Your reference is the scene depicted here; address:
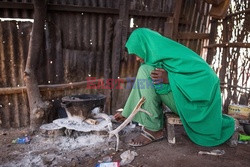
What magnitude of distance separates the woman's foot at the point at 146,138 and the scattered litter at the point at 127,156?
0.23 m

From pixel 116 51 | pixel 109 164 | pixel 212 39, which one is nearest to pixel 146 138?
pixel 109 164

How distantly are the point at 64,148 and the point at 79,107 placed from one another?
1.90 feet

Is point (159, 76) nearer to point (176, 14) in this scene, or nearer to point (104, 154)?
point (104, 154)

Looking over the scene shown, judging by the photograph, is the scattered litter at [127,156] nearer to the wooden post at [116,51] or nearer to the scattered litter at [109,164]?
the scattered litter at [109,164]

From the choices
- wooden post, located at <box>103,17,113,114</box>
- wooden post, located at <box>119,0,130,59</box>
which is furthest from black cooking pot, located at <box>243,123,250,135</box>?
wooden post, located at <box>119,0,130,59</box>

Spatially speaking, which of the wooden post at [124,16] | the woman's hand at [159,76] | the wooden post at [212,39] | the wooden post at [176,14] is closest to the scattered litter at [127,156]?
the woman's hand at [159,76]

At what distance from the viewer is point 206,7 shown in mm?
5449

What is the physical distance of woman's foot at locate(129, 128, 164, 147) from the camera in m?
3.12

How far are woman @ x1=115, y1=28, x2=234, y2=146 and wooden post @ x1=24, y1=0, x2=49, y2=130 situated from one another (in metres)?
1.35

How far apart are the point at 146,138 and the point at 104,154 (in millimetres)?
611

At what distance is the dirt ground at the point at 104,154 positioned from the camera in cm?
273

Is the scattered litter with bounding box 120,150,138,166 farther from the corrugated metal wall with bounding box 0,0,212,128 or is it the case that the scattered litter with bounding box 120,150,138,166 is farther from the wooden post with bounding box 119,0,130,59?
the wooden post with bounding box 119,0,130,59

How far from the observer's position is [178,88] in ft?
9.53

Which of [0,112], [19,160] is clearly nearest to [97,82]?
[0,112]
